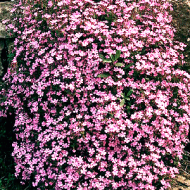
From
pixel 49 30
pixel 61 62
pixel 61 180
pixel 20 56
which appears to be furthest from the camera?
pixel 20 56

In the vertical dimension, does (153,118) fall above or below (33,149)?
above

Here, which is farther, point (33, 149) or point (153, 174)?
point (33, 149)

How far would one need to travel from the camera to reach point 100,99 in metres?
3.15

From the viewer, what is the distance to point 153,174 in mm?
3141

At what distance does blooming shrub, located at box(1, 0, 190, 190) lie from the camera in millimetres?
3010

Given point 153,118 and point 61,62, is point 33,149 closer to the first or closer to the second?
point 61,62

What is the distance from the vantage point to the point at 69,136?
3104mm

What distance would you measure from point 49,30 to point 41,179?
2.12 metres

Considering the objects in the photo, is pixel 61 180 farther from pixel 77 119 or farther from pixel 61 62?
pixel 61 62

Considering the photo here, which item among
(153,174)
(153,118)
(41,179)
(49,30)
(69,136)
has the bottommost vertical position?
(41,179)

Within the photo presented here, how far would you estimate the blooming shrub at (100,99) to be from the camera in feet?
9.87

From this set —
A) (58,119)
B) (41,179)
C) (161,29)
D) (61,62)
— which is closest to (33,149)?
(41,179)

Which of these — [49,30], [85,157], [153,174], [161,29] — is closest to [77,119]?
[85,157]

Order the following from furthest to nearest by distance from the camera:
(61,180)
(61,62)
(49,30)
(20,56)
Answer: (20,56) < (49,30) < (61,62) < (61,180)
